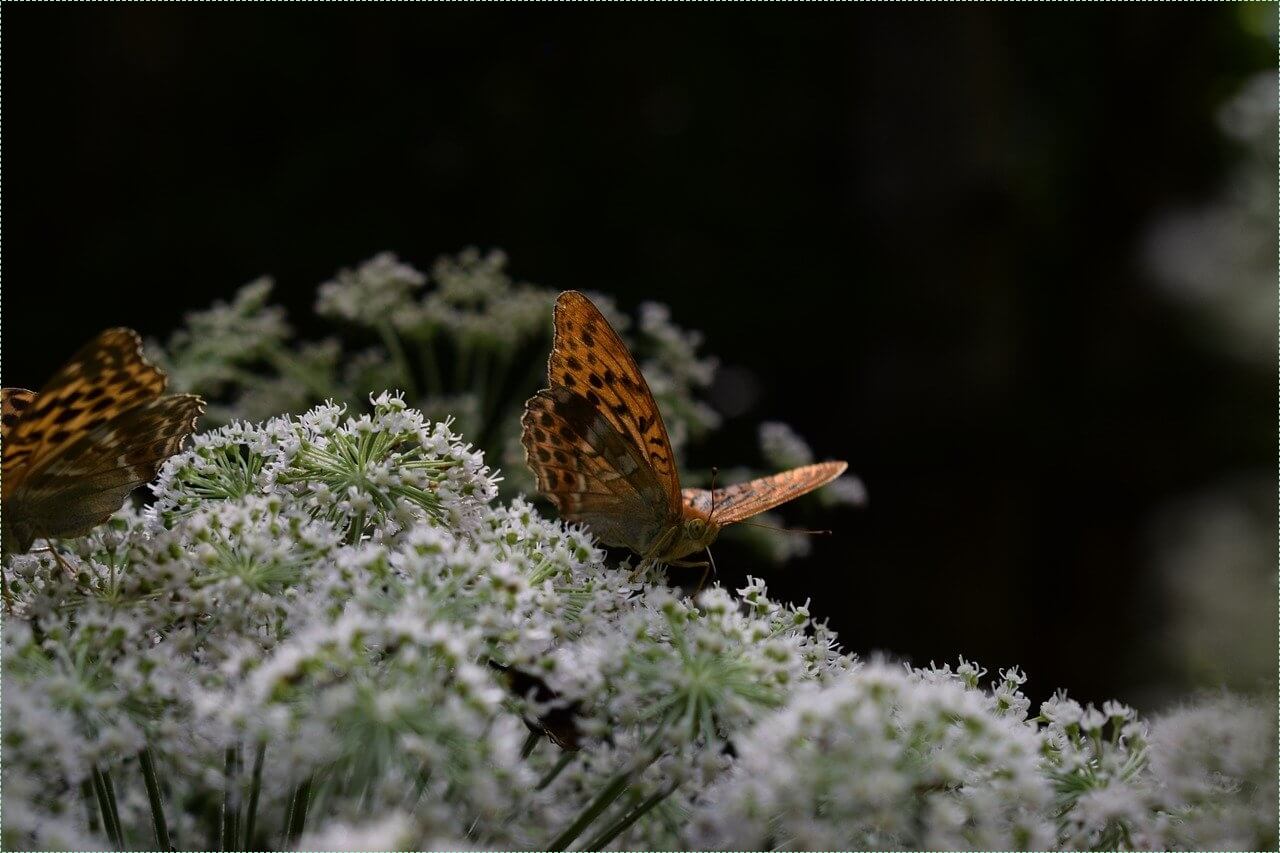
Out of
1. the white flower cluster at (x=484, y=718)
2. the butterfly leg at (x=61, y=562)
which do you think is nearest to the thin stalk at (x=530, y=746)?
the white flower cluster at (x=484, y=718)

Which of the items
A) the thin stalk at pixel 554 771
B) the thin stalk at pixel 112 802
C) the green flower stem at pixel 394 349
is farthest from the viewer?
the green flower stem at pixel 394 349

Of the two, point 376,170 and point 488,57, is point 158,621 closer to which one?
point 376,170

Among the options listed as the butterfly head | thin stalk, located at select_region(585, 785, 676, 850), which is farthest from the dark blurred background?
thin stalk, located at select_region(585, 785, 676, 850)

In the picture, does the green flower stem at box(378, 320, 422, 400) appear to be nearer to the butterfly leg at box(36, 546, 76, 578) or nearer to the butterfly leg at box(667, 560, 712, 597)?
the butterfly leg at box(667, 560, 712, 597)

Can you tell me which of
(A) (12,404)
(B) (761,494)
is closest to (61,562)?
(A) (12,404)

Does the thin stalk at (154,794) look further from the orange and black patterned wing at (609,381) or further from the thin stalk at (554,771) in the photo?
the orange and black patterned wing at (609,381)

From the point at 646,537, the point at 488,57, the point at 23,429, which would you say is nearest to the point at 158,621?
the point at 23,429
